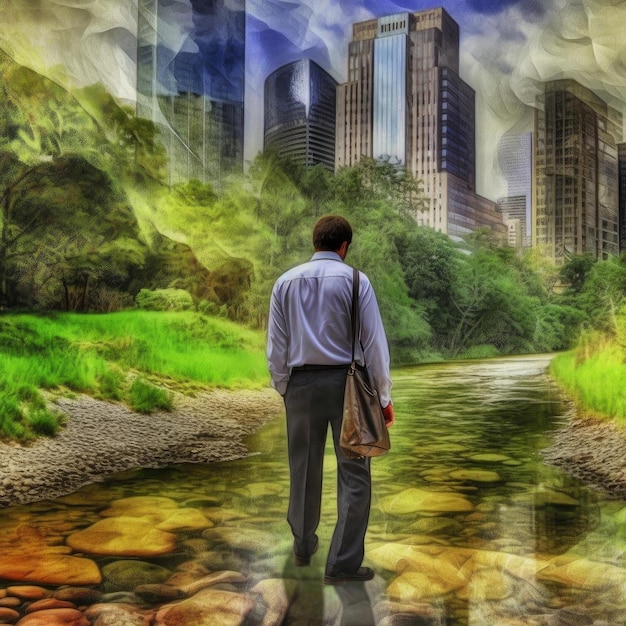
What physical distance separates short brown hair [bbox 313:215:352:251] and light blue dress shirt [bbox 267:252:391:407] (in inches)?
1.4

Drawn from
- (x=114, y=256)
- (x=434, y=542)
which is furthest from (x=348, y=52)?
(x=434, y=542)

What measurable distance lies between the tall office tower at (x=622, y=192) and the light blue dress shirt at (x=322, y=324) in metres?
2.66

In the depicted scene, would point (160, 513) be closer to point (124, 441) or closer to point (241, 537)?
point (241, 537)

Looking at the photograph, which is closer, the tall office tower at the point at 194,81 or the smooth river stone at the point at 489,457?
the smooth river stone at the point at 489,457

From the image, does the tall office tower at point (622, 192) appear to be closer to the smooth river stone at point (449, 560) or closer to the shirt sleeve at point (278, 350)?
the smooth river stone at point (449, 560)

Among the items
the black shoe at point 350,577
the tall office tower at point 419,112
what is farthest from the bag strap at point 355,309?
the tall office tower at point 419,112

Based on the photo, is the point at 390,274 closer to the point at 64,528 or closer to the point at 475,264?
the point at 475,264

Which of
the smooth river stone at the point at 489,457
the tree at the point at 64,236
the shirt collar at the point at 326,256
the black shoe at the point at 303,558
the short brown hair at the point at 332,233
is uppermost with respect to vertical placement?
the tree at the point at 64,236

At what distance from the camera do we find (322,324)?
2.34m

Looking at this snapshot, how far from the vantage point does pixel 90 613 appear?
236cm

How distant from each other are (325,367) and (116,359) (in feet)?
10.2

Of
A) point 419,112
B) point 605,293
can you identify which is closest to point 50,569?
point 605,293

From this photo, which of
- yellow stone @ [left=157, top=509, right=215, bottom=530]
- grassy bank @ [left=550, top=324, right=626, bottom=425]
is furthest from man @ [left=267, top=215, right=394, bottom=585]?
grassy bank @ [left=550, top=324, right=626, bottom=425]

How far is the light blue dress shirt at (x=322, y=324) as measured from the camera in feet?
7.58
